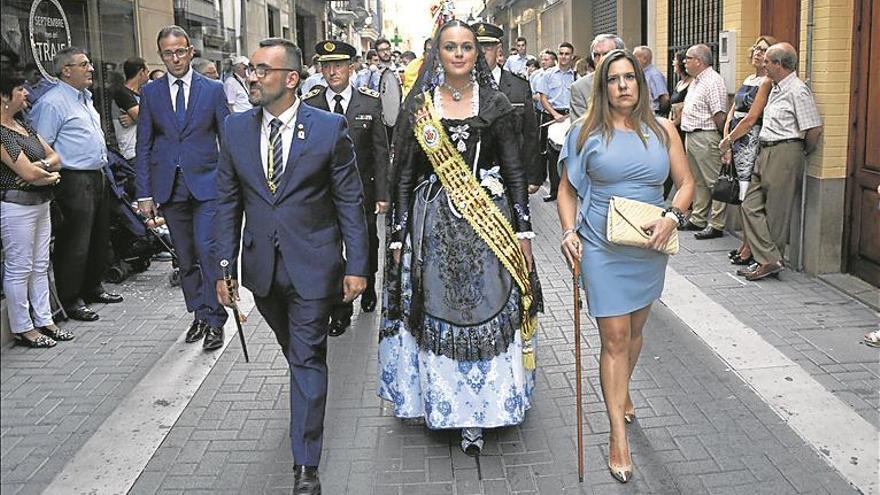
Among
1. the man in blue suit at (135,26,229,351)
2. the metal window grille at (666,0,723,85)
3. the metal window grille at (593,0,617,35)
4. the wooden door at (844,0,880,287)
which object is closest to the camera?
the man in blue suit at (135,26,229,351)

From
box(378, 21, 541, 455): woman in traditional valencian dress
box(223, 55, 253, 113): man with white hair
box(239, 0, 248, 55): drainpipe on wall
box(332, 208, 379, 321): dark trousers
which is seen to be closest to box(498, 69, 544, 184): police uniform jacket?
box(378, 21, 541, 455): woman in traditional valencian dress

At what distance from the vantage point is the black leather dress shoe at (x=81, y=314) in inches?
299

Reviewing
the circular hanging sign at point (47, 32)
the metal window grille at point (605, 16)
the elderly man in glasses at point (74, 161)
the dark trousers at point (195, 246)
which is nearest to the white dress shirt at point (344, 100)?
the dark trousers at point (195, 246)

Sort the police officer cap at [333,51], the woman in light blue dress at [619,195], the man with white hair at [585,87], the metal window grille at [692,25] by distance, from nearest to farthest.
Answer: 1. the woman in light blue dress at [619,195]
2. the man with white hair at [585,87]
3. the police officer cap at [333,51]
4. the metal window grille at [692,25]

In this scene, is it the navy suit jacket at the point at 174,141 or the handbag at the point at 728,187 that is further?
the handbag at the point at 728,187

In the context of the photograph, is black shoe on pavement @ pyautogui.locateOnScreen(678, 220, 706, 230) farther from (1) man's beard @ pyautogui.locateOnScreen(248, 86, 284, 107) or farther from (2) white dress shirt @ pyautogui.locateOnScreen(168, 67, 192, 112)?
(1) man's beard @ pyautogui.locateOnScreen(248, 86, 284, 107)

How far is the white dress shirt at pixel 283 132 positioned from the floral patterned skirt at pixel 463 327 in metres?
0.82

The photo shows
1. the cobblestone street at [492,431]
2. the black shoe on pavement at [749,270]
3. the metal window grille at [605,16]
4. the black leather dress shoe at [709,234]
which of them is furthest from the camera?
the metal window grille at [605,16]

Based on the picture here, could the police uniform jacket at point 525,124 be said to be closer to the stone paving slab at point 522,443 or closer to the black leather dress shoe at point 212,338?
the stone paving slab at point 522,443

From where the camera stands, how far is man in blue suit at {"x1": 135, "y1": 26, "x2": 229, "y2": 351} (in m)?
6.38

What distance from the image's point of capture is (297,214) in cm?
426

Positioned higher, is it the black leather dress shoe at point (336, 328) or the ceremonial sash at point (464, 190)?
the ceremonial sash at point (464, 190)

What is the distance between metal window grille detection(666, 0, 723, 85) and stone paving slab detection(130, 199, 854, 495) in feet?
19.8

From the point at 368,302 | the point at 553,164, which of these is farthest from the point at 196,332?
the point at 553,164
